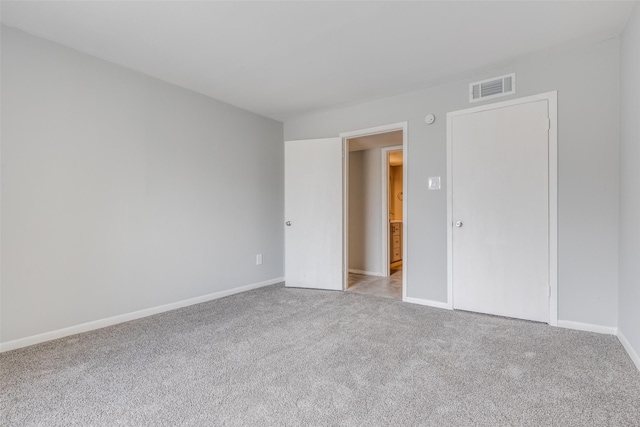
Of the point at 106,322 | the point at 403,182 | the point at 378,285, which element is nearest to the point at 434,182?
the point at 403,182

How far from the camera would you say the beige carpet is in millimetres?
1499

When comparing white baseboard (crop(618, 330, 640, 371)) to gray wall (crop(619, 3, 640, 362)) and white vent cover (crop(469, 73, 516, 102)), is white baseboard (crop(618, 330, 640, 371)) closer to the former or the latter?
gray wall (crop(619, 3, 640, 362))

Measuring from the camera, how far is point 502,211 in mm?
2912

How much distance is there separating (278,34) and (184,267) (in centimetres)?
243

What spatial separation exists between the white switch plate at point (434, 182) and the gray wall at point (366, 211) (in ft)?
6.02

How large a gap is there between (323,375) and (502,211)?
86.3 inches

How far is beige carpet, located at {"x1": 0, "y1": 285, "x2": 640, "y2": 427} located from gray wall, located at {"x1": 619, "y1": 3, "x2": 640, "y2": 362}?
273mm

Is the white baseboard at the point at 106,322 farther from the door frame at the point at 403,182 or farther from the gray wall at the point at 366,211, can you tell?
the gray wall at the point at 366,211

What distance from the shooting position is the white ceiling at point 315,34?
81.9 inches

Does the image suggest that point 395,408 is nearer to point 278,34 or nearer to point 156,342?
point 156,342

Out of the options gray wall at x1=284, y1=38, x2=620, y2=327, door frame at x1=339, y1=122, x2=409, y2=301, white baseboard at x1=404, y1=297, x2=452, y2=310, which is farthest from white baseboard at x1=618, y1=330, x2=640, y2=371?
door frame at x1=339, y1=122, x2=409, y2=301

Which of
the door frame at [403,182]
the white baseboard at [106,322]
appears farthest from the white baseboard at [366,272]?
the white baseboard at [106,322]

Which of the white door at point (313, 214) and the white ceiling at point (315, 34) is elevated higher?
the white ceiling at point (315, 34)

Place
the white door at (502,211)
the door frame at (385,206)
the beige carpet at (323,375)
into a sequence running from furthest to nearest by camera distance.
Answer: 1. the door frame at (385,206)
2. the white door at (502,211)
3. the beige carpet at (323,375)
